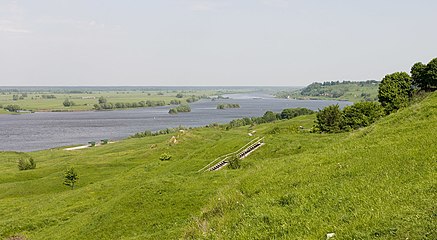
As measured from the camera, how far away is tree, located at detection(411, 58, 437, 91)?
67000 millimetres

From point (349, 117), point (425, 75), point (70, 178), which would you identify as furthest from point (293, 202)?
point (425, 75)

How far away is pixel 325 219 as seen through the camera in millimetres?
14672

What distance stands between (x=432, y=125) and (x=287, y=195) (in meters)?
13.4

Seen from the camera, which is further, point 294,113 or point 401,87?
point 294,113

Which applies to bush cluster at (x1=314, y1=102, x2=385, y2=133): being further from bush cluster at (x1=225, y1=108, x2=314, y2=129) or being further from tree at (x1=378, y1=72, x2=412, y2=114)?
bush cluster at (x1=225, y1=108, x2=314, y2=129)

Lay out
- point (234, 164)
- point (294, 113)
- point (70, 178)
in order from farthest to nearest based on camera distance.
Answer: point (294, 113) < point (70, 178) < point (234, 164)

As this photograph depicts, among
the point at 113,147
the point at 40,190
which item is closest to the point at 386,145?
the point at 40,190

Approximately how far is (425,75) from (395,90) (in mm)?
6553

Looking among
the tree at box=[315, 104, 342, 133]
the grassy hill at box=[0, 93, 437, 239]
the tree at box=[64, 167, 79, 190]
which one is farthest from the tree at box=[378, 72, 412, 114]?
the tree at box=[64, 167, 79, 190]

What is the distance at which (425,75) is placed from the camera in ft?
228

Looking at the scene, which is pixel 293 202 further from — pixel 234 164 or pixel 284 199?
pixel 234 164

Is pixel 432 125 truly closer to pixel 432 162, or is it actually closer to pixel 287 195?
pixel 432 162

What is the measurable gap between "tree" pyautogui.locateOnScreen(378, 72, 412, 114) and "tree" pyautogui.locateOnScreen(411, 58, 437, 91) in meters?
1.89

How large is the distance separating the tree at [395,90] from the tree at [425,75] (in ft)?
6.21
